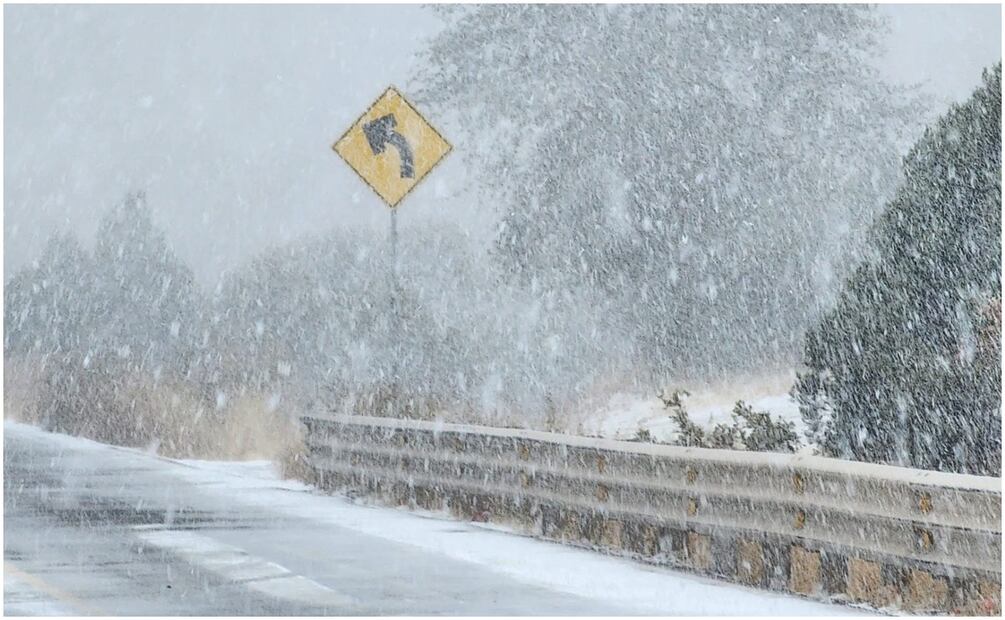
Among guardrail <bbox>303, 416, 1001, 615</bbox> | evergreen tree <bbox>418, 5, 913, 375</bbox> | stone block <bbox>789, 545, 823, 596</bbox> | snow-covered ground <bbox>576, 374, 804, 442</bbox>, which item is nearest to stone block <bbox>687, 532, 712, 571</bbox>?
guardrail <bbox>303, 416, 1001, 615</bbox>

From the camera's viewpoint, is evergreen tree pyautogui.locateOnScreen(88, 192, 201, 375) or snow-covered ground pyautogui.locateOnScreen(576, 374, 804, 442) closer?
snow-covered ground pyautogui.locateOnScreen(576, 374, 804, 442)

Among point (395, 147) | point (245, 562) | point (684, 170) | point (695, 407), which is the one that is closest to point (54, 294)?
point (684, 170)

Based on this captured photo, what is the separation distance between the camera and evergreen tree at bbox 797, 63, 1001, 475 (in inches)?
505

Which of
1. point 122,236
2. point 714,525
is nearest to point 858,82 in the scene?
point 714,525

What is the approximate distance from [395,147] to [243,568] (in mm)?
7698

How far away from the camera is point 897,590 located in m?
9.92

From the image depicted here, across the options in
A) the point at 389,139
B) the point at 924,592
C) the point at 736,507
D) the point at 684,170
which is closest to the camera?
the point at 924,592

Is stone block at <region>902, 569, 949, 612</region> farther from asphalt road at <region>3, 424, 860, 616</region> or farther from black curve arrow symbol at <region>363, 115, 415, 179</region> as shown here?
black curve arrow symbol at <region>363, 115, 415, 179</region>

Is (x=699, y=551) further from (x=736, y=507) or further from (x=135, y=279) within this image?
(x=135, y=279)

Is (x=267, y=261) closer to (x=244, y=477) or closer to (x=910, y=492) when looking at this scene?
(x=244, y=477)

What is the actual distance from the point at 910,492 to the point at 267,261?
62.8 metres

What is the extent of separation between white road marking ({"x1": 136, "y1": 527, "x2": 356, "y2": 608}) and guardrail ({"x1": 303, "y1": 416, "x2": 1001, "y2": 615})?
245 cm

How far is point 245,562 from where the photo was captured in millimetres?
11891

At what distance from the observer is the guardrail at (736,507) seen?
31.0ft
